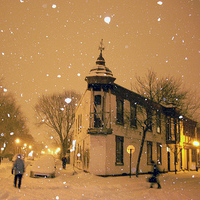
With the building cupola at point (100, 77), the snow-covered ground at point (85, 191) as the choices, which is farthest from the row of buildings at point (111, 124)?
the snow-covered ground at point (85, 191)

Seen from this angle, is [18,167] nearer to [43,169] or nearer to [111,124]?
[43,169]

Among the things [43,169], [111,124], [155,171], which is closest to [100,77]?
[111,124]

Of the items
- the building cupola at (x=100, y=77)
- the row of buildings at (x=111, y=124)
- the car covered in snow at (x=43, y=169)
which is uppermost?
the building cupola at (x=100, y=77)

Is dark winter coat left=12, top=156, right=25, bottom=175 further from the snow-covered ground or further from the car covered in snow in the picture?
the car covered in snow

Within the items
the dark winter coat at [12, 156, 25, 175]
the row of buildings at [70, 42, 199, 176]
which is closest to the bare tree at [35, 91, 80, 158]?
the row of buildings at [70, 42, 199, 176]

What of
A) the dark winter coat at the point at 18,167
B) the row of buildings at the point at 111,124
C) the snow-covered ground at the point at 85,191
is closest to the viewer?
the snow-covered ground at the point at 85,191

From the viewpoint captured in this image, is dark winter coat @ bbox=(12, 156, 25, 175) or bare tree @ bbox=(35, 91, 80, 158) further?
bare tree @ bbox=(35, 91, 80, 158)

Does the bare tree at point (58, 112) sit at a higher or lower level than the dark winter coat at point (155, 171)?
higher

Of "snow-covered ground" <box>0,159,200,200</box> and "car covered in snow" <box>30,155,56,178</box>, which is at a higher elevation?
"car covered in snow" <box>30,155,56,178</box>

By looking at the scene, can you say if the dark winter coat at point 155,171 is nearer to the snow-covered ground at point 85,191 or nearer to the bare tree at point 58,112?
the snow-covered ground at point 85,191

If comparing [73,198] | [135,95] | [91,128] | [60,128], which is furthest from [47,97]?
[73,198]

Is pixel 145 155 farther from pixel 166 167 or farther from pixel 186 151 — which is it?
pixel 186 151

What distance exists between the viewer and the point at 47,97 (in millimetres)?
44219

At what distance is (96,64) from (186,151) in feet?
77.5
